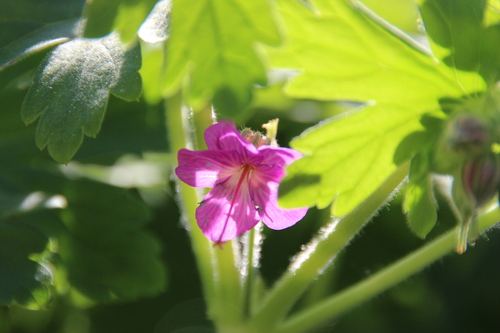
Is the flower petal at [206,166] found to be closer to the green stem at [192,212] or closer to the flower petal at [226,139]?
the flower petal at [226,139]

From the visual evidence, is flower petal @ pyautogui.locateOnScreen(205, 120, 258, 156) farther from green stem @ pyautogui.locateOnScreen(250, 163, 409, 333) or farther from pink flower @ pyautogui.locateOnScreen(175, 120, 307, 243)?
green stem @ pyautogui.locateOnScreen(250, 163, 409, 333)

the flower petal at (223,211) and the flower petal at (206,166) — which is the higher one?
the flower petal at (206,166)

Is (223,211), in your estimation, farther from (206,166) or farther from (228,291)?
(228,291)

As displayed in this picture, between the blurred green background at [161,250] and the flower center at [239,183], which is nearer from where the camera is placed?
the flower center at [239,183]

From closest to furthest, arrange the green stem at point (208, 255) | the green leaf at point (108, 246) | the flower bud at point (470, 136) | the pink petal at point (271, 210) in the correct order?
the flower bud at point (470, 136) → the pink petal at point (271, 210) → the green stem at point (208, 255) → the green leaf at point (108, 246)

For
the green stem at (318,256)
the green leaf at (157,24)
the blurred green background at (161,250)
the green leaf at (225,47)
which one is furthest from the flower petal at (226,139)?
the blurred green background at (161,250)

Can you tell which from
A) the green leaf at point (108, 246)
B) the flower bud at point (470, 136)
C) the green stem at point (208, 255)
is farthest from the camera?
the green leaf at point (108, 246)

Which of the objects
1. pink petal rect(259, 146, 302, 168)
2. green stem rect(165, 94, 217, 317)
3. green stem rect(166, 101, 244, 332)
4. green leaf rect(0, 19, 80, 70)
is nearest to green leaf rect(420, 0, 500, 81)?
pink petal rect(259, 146, 302, 168)

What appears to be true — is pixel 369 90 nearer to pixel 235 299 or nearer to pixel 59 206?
pixel 235 299
